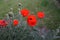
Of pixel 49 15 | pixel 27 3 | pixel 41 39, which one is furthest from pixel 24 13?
pixel 27 3

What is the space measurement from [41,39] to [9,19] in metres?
0.42

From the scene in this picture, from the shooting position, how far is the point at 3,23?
239 centimetres

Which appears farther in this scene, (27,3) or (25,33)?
(27,3)

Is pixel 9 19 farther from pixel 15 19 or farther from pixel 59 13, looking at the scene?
pixel 59 13

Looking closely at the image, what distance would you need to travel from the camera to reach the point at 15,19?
250cm

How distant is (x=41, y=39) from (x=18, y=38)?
268 millimetres

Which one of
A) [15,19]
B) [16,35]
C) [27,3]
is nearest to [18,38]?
[16,35]

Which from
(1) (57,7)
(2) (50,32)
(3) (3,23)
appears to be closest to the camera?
(3) (3,23)

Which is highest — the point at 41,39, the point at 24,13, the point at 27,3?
the point at 24,13

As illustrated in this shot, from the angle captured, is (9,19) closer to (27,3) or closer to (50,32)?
(50,32)

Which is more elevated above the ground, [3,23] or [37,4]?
[3,23]

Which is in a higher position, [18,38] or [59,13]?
[18,38]

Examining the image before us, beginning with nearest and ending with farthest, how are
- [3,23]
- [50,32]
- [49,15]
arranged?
[3,23], [50,32], [49,15]

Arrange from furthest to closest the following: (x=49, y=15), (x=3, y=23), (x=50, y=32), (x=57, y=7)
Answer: (x=57, y=7) → (x=49, y=15) → (x=50, y=32) → (x=3, y=23)
